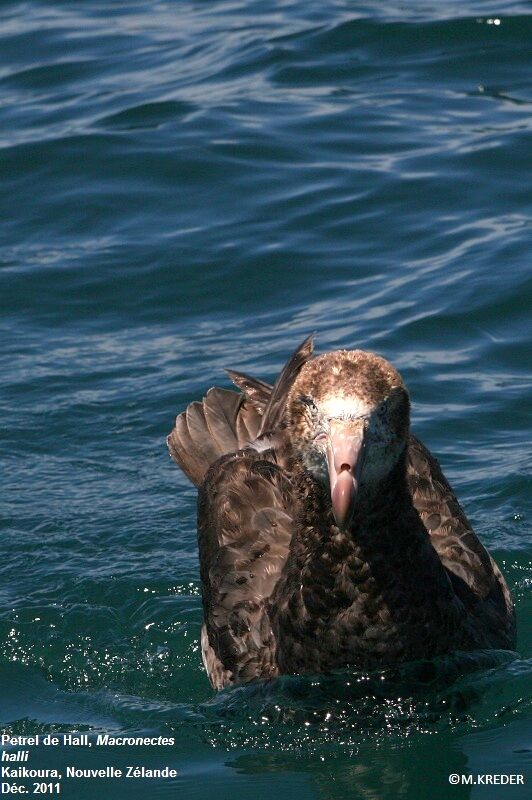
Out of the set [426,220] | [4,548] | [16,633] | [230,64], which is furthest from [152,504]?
[230,64]

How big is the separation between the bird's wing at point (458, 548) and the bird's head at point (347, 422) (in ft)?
3.86

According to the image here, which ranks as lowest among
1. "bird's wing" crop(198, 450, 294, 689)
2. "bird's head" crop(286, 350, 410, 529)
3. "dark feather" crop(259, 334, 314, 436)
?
"bird's wing" crop(198, 450, 294, 689)

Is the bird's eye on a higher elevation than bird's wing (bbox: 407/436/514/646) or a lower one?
higher

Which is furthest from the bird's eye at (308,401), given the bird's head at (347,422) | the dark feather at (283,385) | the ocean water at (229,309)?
the dark feather at (283,385)

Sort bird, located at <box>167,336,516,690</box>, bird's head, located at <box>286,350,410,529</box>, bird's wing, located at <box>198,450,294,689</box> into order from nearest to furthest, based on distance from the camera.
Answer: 1. bird's head, located at <box>286,350,410,529</box>
2. bird, located at <box>167,336,516,690</box>
3. bird's wing, located at <box>198,450,294,689</box>

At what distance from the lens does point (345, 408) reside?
206 inches

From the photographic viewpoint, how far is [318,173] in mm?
11953

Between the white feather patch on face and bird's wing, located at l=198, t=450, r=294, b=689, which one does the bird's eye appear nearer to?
the white feather patch on face

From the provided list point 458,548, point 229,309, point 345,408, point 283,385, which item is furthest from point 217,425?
point 345,408

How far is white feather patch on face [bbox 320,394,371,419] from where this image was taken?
5219 millimetres

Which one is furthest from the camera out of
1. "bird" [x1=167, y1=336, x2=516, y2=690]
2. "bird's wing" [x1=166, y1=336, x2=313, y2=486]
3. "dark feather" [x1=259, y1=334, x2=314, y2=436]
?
"bird's wing" [x1=166, y1=336, x2=313, y2=486]

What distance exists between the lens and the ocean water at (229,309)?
237 inches

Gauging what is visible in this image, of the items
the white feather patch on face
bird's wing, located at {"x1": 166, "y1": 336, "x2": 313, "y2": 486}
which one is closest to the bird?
the white feather patch on face

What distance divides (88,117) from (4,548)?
6.07 meters
